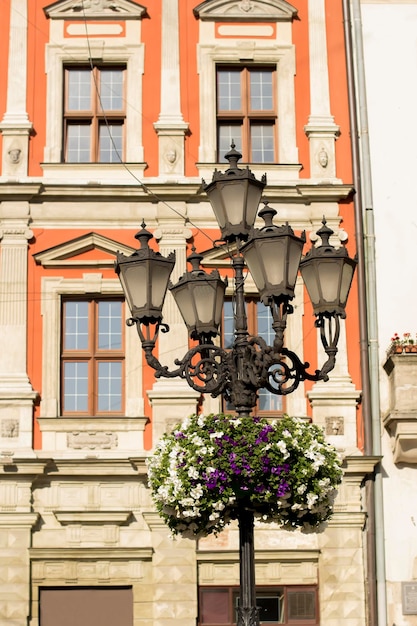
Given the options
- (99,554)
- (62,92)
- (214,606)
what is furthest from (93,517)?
(62,92)

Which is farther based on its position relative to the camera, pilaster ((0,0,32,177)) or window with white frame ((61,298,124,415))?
pilaster ((0,0,32,177))

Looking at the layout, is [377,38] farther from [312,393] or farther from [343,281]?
[343,281]

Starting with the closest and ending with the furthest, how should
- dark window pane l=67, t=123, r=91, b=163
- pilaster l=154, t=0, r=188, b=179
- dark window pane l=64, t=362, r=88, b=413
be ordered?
dark window pane l=64, t=362, r=88, b=413 < pilaster l=154, t=0, r=188, b=179 < dark window pane l=67, t=123, r=91, b=163

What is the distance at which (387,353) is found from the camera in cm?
1820

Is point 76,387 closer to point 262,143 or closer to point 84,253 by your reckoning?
point 84,253

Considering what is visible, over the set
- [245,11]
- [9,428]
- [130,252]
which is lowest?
[9,428]

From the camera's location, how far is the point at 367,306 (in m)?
18.5

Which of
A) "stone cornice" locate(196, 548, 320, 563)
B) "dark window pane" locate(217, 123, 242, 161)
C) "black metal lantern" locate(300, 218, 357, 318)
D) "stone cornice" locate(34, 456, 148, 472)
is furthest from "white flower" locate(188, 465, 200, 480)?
"dark window pane" locate(217, 123, 242, 161)

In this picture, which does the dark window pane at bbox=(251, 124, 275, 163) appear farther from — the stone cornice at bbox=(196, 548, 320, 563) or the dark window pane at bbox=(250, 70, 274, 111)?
the stone cornice at bbox=(196, 548, 320, 563)

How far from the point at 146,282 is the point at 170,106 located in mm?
8457

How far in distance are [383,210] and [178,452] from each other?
8993 millimetres

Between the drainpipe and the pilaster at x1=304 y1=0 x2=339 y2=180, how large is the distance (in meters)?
0.34

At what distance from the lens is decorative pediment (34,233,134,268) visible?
18516mm

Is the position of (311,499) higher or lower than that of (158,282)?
lower
